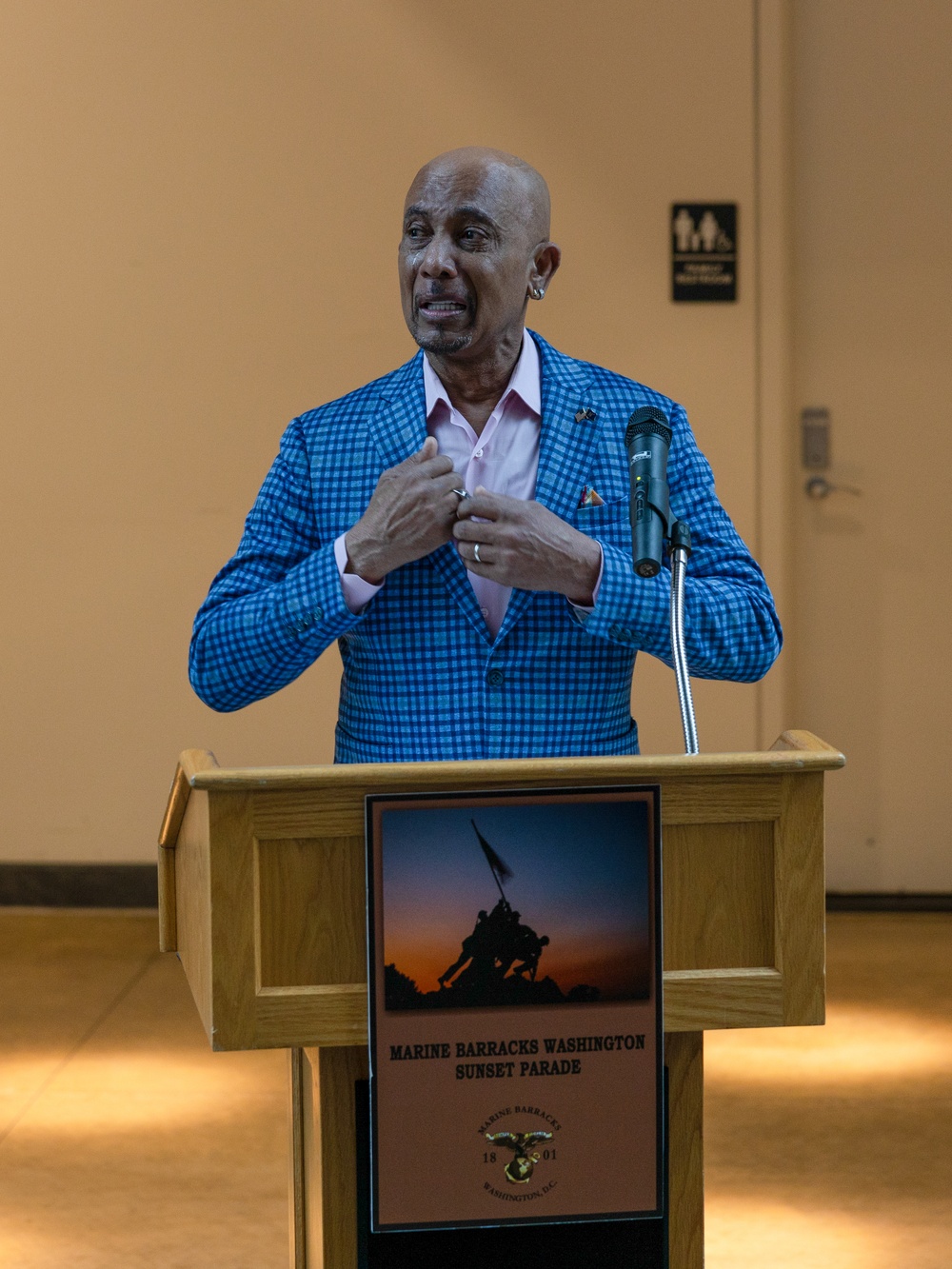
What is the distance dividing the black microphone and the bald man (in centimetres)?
13

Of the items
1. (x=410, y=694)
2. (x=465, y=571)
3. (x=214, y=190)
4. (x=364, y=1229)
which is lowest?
(x=364, y=1229)

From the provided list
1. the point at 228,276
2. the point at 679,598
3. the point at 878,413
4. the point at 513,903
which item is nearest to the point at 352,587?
the point at 679,598

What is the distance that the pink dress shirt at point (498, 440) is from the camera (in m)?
1.87

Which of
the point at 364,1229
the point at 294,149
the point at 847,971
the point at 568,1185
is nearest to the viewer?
the point at 568,1185

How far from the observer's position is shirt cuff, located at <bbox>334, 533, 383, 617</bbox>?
169cm

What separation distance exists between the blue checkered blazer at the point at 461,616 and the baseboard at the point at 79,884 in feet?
9.86

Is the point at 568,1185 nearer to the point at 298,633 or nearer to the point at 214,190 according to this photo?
the point at 298,633

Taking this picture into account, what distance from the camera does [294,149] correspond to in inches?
178

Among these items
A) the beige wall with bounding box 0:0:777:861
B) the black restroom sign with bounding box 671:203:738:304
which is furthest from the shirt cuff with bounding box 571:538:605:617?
the black restroom sign with bounding box 671:203:738:304

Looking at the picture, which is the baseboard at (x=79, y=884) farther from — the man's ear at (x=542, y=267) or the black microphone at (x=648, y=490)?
the black microphone at (x=648, y=490)

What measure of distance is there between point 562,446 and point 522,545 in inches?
10.7

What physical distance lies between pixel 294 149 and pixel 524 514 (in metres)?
3.19

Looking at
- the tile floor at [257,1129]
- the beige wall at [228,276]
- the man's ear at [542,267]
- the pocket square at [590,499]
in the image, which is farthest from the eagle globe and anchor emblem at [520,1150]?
the beige wall at [228,276]

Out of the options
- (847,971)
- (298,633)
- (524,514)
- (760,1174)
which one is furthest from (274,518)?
(847,971)
